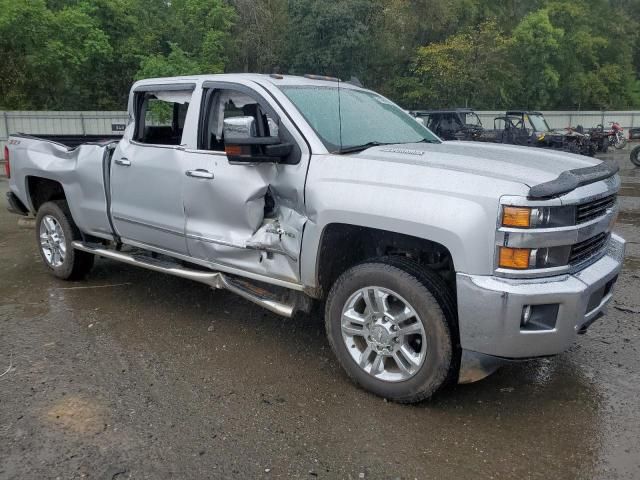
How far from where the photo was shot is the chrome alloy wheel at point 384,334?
3502 mm

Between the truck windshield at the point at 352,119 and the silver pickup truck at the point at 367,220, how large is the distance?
→ 0.05 ft

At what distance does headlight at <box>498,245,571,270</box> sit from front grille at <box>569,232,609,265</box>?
203 millimetres

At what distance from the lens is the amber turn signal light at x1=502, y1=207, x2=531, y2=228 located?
122 inches

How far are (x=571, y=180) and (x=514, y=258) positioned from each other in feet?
1.88

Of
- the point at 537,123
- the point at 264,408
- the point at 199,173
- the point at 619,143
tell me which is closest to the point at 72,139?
the point at 199,173

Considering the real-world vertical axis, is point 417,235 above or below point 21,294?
above

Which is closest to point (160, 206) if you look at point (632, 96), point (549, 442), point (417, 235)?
point (417, 235)

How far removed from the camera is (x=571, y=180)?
3266 mm

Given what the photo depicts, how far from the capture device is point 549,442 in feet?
10.7

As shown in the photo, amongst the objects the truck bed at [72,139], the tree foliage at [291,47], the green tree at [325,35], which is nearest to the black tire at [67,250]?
the truck bed at [72,139]

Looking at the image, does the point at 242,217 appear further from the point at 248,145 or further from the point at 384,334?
the point at 384,334

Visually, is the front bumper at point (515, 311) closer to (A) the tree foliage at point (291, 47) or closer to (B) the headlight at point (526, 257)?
(B) the headlight at point (526, 257)

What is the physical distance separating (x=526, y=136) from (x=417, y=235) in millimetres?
16825

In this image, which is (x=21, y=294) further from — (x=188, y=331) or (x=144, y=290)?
(x=188, y=331)
